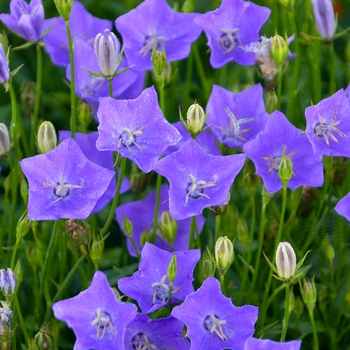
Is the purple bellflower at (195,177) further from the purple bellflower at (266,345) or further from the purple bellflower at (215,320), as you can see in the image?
the purple bellflower at (266,345)

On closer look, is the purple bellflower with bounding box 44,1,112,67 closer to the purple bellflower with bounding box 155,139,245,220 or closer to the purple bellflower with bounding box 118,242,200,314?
the purple bellflower with bounding box 155,139,245,220

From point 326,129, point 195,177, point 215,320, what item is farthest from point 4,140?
point 326,129

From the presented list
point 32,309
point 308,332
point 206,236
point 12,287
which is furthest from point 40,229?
point 308,332

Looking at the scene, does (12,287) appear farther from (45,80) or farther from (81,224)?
(45,80)

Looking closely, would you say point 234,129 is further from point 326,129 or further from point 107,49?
point 107,49

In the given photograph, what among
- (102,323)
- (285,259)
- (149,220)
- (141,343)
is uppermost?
(285,259)

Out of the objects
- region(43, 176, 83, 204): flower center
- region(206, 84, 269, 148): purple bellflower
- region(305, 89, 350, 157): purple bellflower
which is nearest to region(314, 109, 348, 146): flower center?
region(305, 89, 350, 157): purple bellflower
